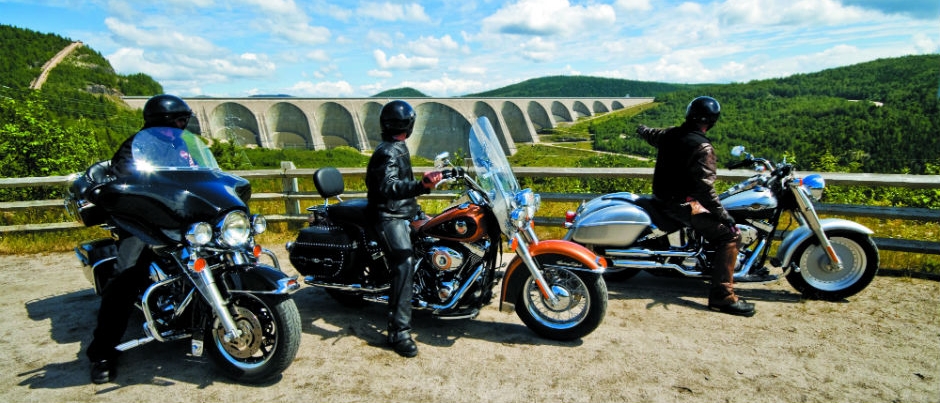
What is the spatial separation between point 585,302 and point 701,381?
34.4 inches

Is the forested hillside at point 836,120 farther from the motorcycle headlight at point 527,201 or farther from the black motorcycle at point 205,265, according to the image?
the black motorcycle at point 205,265

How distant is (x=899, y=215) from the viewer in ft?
17.3

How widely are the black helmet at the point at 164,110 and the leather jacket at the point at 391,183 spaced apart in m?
1.40

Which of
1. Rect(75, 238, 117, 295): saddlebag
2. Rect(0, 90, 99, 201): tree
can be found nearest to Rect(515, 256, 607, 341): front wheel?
Rect(75, 238, 117, 295): saddlebag

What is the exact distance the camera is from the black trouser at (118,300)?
10.9ft

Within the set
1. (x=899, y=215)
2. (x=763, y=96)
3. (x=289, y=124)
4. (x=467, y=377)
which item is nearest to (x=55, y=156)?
(x=467, y=377)

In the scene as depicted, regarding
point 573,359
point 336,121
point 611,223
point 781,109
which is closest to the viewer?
point 573,359

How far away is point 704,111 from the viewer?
14.0ft

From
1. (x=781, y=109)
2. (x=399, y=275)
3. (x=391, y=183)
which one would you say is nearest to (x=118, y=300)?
(x=399, y=275)

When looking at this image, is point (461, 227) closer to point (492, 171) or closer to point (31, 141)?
point (492, 171)

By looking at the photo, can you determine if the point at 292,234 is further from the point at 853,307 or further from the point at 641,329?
the point at 853,307

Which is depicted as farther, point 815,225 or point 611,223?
point 611,223

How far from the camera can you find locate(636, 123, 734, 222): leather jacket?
4184 mm

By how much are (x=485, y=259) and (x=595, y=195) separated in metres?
3.03
